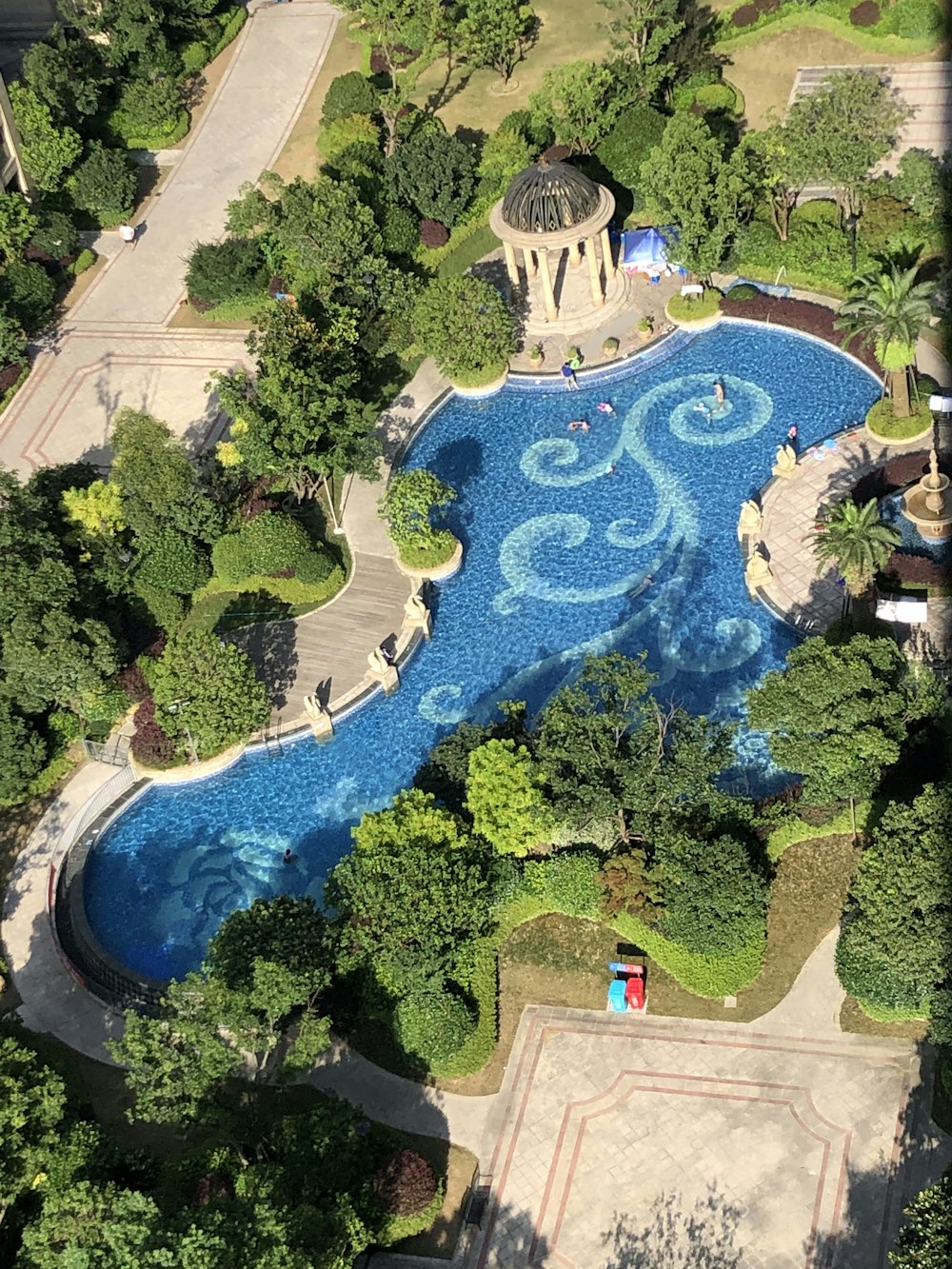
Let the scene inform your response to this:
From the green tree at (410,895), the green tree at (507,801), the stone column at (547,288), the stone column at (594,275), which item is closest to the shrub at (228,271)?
the stone column at (547,288)

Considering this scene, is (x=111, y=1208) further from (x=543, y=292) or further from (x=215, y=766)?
(x=543, y=292)

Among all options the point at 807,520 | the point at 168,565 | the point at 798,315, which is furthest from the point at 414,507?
the point at 798,315

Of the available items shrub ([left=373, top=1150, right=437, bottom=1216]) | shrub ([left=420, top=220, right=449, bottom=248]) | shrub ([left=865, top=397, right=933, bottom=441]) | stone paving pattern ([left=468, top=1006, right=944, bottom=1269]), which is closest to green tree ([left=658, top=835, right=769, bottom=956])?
stone paving pattern ([left=468, top=1006, right=944, bottom=1269])

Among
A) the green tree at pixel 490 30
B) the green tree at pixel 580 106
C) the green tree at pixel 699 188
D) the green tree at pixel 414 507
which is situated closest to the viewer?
the green tree at pixel 414 507

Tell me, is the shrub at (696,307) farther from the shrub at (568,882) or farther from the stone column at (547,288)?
the shrub at (568,882)

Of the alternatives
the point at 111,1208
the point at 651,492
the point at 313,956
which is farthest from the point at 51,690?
the point at 651,492

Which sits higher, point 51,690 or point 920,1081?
point 51,690
